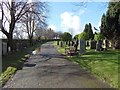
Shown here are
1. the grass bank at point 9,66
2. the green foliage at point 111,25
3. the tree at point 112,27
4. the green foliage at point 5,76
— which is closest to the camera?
the green foliage at point 5,76

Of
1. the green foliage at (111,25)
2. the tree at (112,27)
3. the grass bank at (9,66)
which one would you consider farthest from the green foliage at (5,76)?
the tree at (112,27)

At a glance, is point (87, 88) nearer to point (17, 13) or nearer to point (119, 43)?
point (119, 43)

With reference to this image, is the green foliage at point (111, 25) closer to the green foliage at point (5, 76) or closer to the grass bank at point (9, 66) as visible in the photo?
the grass bank at point (9, 66)

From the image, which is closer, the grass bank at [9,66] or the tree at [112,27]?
the grass bank at [9,66]

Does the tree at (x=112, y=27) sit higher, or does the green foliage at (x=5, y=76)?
the tree at (x=112, y=27)

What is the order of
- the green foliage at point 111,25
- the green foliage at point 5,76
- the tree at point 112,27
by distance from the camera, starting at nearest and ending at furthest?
1. the green foliage at point 5,76
2. the green foliage at point 111,25
3. the tree at point 112,27

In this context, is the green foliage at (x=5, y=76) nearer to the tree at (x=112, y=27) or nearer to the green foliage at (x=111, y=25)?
the green foliage at (x=111, y=25)

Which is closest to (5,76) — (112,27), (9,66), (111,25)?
(9,66)

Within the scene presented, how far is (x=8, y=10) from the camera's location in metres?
40.8

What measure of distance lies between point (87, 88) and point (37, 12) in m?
32.2

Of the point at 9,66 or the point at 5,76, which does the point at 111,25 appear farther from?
the point at 5,76

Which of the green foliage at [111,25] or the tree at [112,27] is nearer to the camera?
the green foliage at [111,25]

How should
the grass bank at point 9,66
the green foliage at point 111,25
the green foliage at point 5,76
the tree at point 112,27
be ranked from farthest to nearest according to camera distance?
the tree at point 112,27, the green foliage at point 111,25, the grass bank at point 9,66, the green foliage at point 5,76

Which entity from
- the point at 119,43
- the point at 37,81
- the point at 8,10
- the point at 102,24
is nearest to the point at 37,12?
the point at 8,10
